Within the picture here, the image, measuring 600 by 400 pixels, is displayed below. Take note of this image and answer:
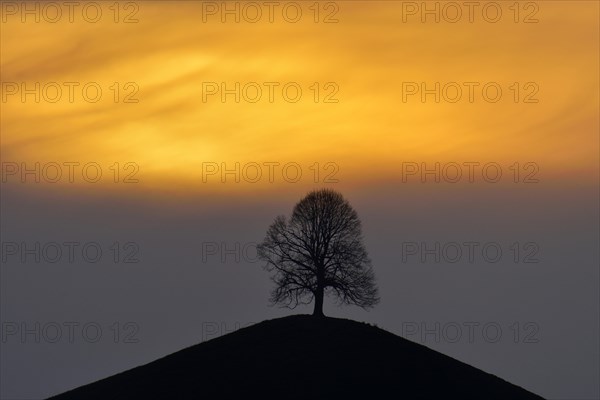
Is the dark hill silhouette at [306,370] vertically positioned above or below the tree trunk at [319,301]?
below

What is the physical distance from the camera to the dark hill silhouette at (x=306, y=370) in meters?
80.8

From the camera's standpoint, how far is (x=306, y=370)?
3241 inches

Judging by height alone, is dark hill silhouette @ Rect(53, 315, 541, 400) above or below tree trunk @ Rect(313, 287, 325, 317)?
below

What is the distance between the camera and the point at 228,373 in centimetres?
8406

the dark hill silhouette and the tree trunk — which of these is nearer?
the dark hill silhouette

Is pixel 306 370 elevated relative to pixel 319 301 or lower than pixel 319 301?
lower

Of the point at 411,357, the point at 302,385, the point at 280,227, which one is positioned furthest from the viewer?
the point at 280,227

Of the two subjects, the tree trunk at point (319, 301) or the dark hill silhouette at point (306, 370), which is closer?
the dark hill silhouette at point (306, 370)

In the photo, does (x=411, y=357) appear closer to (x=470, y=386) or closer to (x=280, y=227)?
(x=470, y=386)

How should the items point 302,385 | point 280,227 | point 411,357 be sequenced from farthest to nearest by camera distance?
point 280,227 < point 411,357 < point 302,385

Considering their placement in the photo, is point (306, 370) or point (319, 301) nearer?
point (306, 370)

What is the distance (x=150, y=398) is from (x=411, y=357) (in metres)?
18.9

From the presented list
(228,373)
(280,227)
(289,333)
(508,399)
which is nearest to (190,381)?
(228,373)

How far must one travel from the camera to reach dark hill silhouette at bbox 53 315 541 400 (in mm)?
80812
